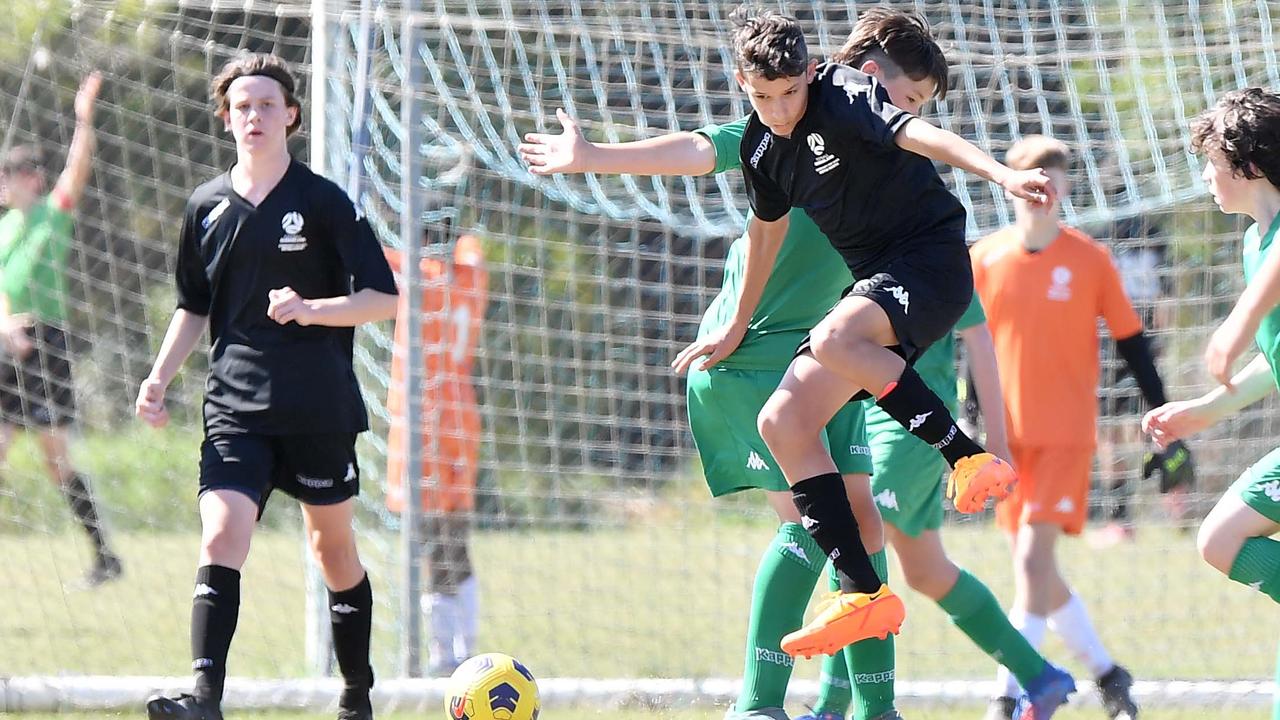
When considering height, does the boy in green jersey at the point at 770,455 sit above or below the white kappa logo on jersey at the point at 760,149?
below

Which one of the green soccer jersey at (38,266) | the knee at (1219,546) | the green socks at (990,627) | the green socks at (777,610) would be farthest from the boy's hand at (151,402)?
the green soccer jersey at (38,266)

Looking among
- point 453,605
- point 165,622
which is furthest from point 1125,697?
point 165,622

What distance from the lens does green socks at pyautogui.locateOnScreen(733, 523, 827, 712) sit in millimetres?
4152

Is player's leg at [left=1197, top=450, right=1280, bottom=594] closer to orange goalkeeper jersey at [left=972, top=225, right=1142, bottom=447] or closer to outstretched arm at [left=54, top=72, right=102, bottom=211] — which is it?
orange goalkeeper jersey at [left=972, top=225, right=1142, bottom=447]

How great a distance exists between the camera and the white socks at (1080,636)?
16.6ft

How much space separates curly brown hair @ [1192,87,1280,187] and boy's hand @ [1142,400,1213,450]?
0.61 meters

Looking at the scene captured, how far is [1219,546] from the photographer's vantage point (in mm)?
3998

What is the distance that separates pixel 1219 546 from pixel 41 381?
592 centimetres

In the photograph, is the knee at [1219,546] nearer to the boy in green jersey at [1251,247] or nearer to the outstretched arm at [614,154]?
the boy in green jersey at [1251,247]

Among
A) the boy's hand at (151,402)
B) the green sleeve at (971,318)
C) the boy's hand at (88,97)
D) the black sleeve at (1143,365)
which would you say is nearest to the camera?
the boy's hand at (151,402)

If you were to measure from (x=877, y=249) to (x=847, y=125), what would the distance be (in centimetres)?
32

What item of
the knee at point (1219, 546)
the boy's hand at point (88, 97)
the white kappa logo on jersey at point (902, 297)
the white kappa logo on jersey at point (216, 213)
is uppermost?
the boy's hand at point (88, 97)

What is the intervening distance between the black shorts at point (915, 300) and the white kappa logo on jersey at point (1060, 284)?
1.61 metres

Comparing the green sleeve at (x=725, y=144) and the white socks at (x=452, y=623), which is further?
the white socks at (x=452, y=623)
